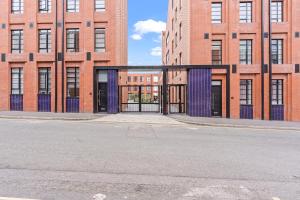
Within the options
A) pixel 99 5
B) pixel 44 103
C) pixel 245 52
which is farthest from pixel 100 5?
pixel 245 52

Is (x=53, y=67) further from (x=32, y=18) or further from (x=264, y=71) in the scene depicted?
(x=264, y=71)

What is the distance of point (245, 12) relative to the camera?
20.0m

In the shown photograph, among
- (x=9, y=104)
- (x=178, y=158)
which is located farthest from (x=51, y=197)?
(x=9, y=104)

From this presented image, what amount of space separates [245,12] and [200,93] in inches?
328

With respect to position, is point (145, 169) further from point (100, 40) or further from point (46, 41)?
point (46, 41)

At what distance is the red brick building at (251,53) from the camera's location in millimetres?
19375

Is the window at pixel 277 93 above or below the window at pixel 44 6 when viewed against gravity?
below

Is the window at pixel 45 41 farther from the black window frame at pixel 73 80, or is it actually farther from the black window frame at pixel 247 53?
the black window frame at pixel 247 53

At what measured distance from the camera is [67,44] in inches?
830

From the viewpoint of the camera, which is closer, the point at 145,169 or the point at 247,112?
the point at 145,169

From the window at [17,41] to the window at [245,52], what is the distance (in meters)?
19.8

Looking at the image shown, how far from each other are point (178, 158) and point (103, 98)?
15.0 m

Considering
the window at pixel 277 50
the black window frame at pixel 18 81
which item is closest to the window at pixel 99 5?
the black window frame at pixel 18 81

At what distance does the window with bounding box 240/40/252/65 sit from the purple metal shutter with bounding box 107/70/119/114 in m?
10.9
